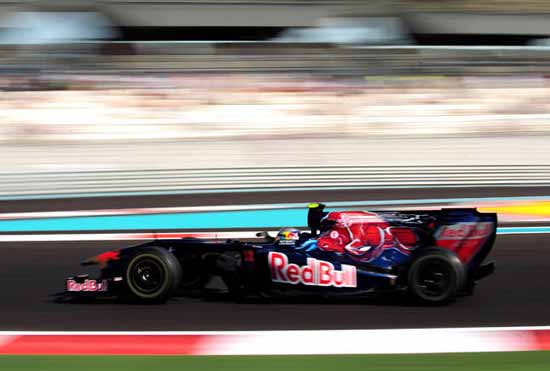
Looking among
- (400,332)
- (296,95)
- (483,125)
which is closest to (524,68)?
(483,125)

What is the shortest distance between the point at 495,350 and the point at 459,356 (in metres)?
0.33

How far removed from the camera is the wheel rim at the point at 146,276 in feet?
20.0

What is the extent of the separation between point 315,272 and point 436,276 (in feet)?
2.74

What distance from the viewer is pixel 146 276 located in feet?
20.1

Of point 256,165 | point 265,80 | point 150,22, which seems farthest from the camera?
point 150,22

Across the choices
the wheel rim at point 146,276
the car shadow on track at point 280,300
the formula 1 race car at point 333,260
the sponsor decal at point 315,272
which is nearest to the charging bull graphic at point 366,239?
the formula 1 race car at point 333,260

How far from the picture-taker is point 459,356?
467 centimetres

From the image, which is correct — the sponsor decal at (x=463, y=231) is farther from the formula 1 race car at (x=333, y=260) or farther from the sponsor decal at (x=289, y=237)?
the sponsor decal at (x=289, y=237)

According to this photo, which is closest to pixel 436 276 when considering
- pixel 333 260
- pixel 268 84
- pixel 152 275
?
pixel 333 260

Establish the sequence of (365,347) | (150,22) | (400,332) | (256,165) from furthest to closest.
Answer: (150,22) → (256,165) → (400,332) → (365,347)

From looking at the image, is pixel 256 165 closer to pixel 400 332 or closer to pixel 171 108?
pixel 171 108

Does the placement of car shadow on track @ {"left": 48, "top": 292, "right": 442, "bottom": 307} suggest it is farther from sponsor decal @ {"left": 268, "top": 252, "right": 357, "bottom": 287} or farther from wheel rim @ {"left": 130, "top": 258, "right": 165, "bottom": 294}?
sponsor decal @ {"left": 268, "top": 252, "right": 357, "bottom": 287}

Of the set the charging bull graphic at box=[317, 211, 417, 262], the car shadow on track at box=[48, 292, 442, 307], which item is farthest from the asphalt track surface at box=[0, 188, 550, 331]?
the charging bull graphic at box=[317, 211, 417, 262]

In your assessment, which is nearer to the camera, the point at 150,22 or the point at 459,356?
the point at 459,356
